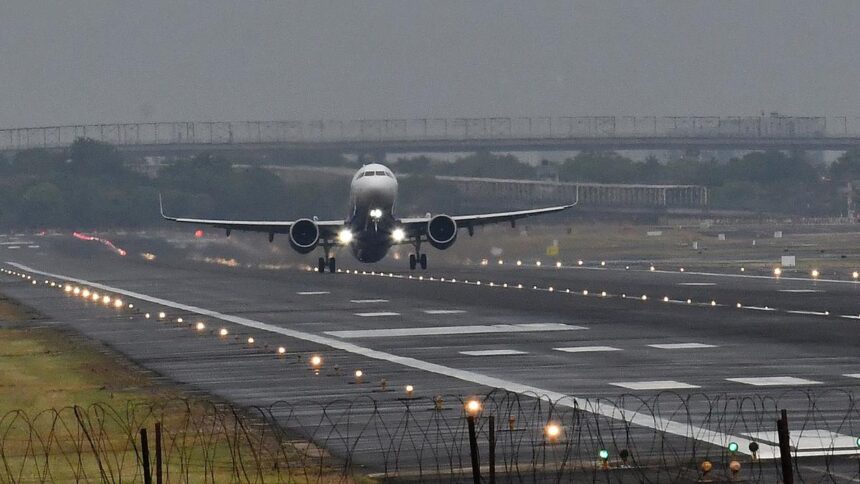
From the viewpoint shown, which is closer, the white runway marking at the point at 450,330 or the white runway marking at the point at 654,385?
the white runway marking at the point at 654,385

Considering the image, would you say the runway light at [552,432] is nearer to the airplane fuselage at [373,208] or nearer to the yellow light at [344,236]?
the airplane fuselage at [373,208]

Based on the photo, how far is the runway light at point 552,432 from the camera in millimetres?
25052

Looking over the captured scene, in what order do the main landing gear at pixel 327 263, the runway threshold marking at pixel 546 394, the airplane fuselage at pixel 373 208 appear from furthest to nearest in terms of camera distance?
the main landing gear at pixel 327 263
the airplane fuselage at pixel 373 208
the runway threshold marking at pixel 546 394

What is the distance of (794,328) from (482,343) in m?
9.40

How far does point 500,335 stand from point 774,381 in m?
15.9

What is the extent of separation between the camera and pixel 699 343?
146 ft

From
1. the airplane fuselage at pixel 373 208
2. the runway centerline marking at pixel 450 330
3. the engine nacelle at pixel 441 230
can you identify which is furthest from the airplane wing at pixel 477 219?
the runway centerline marking at pixel 450 330

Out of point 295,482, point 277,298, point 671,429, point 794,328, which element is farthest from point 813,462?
point 277,298

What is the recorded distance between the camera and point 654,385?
33438 mm

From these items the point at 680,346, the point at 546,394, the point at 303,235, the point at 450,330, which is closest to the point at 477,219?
the point at 303,235

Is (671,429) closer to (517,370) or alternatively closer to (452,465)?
(452,465)

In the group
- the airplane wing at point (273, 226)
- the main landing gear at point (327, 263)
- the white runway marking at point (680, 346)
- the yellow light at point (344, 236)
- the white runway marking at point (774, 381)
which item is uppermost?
the airplane wing at point (273, 226)

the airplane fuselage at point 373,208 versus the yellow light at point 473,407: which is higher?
the airplane fuselage at point 373,208

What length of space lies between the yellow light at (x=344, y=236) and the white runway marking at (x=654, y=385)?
5601cm
